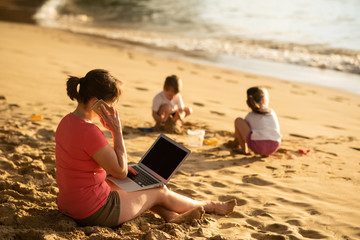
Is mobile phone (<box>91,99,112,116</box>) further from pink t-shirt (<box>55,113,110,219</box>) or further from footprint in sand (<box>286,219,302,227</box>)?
footprint in sand (<box>286,219,302,227</box>)

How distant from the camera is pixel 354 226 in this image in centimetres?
348

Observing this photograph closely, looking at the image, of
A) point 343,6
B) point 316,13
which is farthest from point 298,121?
point 343,6

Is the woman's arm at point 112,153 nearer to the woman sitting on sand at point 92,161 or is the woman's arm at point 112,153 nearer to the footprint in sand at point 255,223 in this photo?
the woman sitting on sand at point 92,161

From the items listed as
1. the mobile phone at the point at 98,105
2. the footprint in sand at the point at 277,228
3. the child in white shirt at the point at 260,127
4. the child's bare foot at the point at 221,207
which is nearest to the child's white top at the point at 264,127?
the child in white shirt at the point at 260,127

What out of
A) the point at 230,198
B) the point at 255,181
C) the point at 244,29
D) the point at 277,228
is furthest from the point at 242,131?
the point at 244,29

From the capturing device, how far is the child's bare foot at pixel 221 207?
3629 mm

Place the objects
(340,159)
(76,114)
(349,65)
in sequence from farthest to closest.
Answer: (349,65)
(340,159)
(76,114)

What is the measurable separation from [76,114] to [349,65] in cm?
1102

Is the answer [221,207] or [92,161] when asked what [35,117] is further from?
[221,207]

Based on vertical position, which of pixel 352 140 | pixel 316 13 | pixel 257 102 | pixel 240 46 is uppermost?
pixel 316 13

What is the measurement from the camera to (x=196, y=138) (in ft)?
18.3

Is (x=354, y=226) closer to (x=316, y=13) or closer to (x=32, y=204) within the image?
(x=32, y=204)

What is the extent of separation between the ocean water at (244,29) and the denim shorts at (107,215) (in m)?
7.93

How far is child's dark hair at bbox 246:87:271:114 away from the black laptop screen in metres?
1.84
